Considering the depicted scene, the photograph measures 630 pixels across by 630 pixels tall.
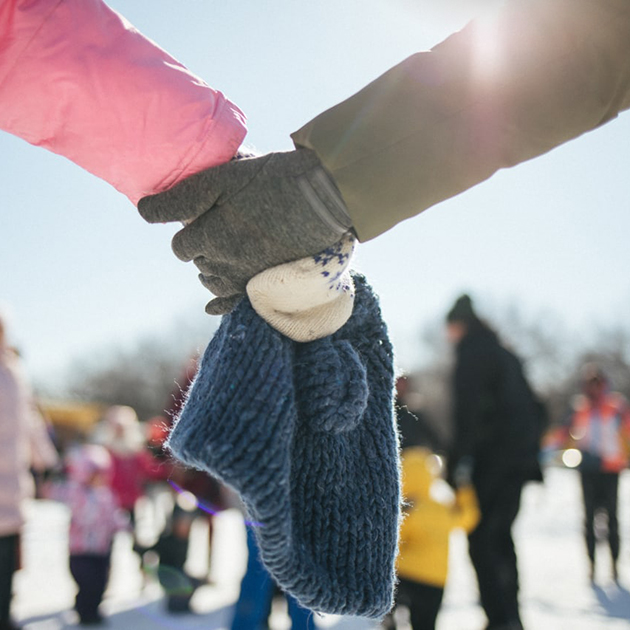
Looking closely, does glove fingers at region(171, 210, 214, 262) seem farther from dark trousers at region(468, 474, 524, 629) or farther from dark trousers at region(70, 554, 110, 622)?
dark trousers at region(70, 554, 110, 622)

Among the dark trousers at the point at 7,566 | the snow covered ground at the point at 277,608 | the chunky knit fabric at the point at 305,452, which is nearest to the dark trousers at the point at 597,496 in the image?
the snow covered ground at the point at 277,608

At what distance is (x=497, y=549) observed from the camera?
3.40m

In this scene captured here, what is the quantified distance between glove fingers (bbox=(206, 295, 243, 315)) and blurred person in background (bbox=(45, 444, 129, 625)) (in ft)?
12.6

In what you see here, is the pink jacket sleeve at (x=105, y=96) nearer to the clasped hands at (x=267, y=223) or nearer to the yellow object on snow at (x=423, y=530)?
the clasped hands at (x=267, y=223)

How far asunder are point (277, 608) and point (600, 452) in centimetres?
317

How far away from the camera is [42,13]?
3.07ft

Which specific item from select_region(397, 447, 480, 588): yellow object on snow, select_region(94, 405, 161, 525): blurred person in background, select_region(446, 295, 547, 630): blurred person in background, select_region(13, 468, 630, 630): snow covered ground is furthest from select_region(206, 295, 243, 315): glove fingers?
select_region(94, 405, 161, 525): blurred person in background

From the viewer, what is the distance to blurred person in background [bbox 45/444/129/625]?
13.8 feet

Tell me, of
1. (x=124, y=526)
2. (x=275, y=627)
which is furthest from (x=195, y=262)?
(x=124, y=526)

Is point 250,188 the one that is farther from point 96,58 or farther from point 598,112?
point 598,112

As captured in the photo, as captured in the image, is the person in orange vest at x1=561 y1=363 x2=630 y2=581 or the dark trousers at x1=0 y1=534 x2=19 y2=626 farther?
the person in orange vest at x1=561 y1=363 x2=630 y2=581

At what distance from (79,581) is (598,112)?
438 centimetres

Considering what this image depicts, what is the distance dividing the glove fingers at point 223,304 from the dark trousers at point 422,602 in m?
2.58

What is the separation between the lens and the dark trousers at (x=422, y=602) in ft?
10.4
